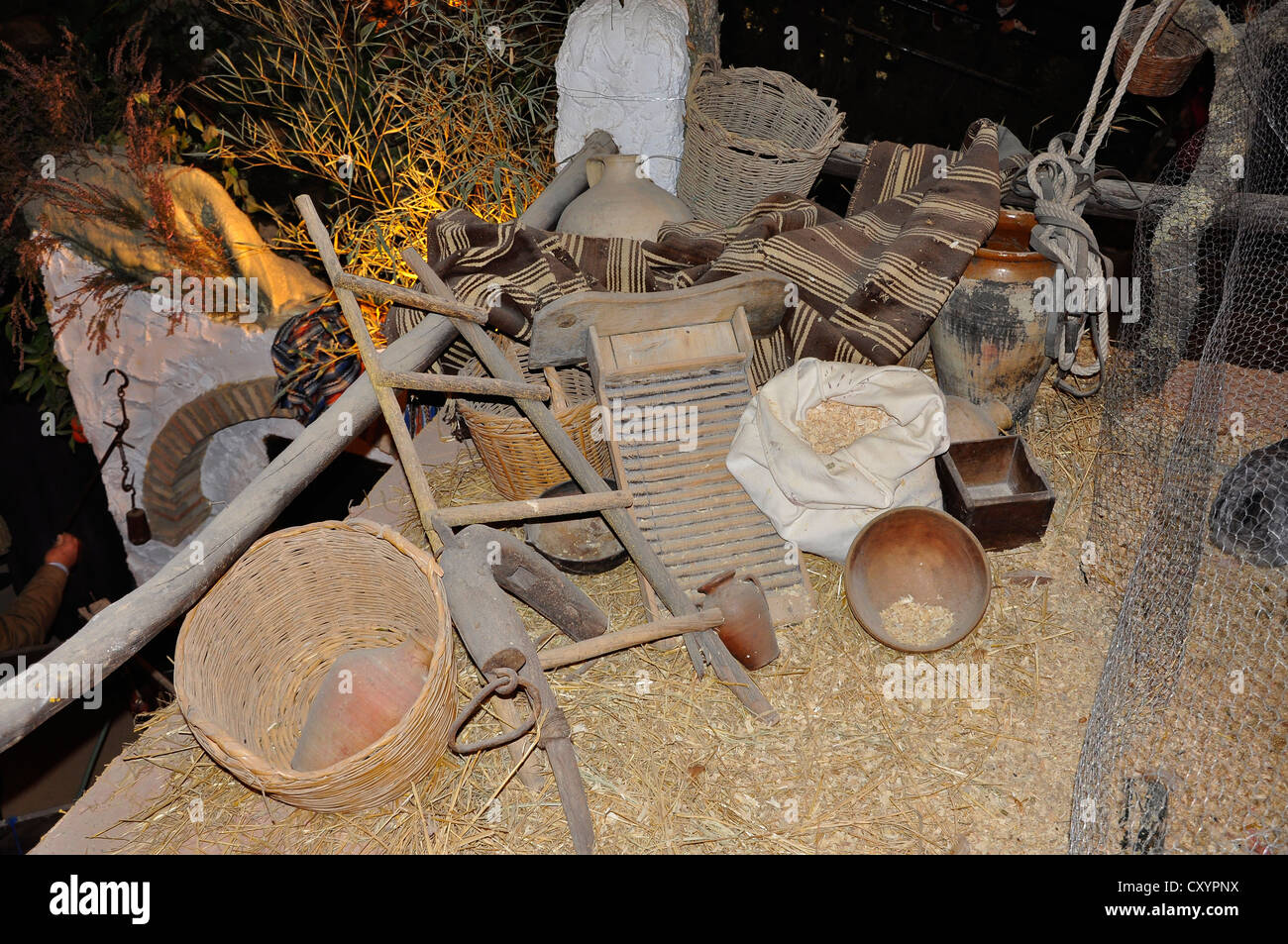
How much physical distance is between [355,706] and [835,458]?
1744mm

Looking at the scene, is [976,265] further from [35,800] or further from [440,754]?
[35,800]

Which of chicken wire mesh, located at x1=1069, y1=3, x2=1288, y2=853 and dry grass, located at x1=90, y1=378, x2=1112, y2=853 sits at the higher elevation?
chicken wire mesh, located at x1=1069, y1=3, x2=1288, y2=853

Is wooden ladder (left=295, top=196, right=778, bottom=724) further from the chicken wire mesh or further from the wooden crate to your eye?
the chicken wire mesh

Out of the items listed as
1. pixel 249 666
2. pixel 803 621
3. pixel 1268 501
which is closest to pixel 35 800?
pixel 249 666

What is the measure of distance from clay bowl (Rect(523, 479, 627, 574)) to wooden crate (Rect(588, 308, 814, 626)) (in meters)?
0.20

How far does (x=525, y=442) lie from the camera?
3.28 meters

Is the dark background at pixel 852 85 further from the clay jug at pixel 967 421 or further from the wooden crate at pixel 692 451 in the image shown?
the wooden crate at pixel 692 451

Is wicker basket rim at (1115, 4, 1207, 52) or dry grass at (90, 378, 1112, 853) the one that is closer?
dry grass at (90, 378, 1112, 853)

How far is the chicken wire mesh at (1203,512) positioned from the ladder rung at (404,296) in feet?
7.62

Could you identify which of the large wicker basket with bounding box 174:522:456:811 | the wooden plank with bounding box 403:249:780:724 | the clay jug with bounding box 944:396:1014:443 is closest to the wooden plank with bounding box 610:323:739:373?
the wooden plank with bounding box 403:249:780:724

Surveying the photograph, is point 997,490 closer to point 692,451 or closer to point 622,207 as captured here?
point 692,451

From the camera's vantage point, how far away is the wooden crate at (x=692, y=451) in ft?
9.97

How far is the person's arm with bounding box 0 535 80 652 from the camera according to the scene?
5195mm

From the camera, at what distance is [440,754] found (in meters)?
2.44
